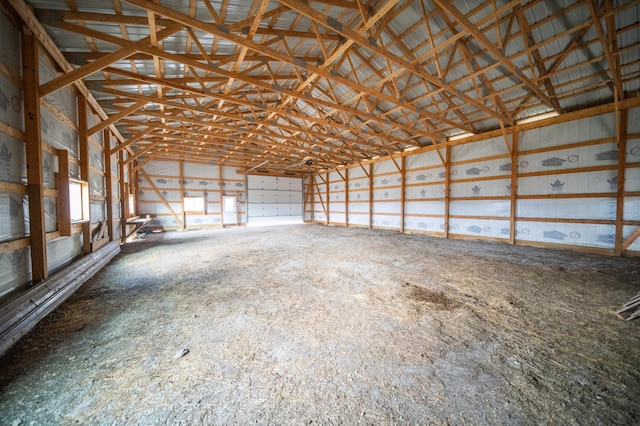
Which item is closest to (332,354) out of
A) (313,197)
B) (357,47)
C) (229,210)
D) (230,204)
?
(357,47)

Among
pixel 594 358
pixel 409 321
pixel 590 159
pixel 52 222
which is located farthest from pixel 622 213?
pixel 52 222

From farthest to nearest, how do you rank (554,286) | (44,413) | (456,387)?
(554,286), (456,387), (44,413)

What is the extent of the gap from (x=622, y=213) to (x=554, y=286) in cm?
501

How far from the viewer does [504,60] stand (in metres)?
4.73

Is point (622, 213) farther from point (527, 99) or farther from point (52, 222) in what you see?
point (52, 222)

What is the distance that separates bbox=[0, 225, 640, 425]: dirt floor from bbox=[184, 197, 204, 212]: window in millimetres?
11631

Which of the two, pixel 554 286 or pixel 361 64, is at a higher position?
pixel 361 64

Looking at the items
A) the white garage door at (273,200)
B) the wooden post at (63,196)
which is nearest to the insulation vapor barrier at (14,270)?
the wooden post at (63,196)

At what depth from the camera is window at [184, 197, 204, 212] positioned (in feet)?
49.0

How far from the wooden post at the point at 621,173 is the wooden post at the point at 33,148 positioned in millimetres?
12962

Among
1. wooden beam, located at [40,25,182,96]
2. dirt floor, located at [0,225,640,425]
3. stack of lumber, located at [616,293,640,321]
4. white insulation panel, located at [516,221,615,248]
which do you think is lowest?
dirt floor, located at [0,225,640,425]

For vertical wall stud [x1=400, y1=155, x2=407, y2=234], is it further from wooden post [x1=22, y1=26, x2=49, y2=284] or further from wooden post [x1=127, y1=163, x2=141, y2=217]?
wooden post [x1=127, y1=163, x2=141, y2=217]

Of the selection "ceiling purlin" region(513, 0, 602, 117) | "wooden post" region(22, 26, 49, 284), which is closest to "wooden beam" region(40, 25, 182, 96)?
"wooden post" region(22, 26, 49, 284)

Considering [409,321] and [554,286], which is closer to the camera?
[409,321]
